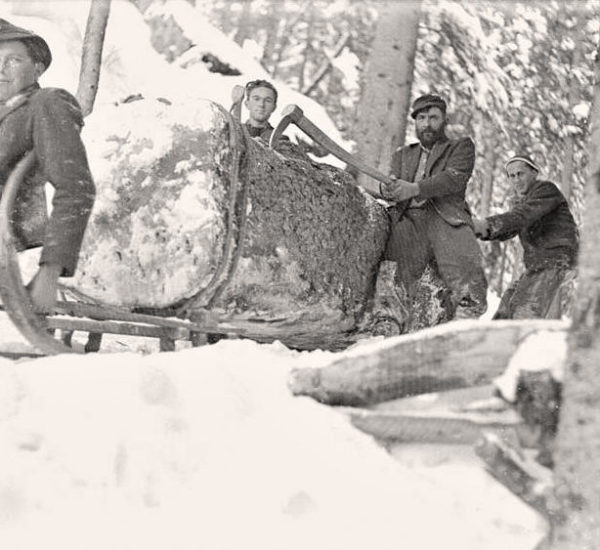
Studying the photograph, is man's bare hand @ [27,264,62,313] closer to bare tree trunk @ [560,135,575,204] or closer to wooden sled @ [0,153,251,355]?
wooden sled @ [0,153,251,355]

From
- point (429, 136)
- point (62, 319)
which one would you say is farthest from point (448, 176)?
point (62, 319)

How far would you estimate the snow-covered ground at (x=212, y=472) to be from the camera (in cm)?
224

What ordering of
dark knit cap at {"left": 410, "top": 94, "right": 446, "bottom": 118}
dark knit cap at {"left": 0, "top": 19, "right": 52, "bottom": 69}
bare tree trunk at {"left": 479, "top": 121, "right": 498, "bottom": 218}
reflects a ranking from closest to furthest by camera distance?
dark knit cap at {"left": 0, "top": 19, "right": 52, "bottom": 69} < dark knit cap at {"left": 410, "top": 94, "right": 446, "bottom": 118} < bare tree trunk at {"left": 479, "top": 121, "right": 498, "bottom": 218}

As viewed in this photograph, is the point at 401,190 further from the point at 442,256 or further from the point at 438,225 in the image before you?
the point at 442,256

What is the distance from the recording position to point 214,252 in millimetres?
4160

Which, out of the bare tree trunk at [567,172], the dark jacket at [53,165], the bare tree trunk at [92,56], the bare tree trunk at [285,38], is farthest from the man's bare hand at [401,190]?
the bare tree trunk at [285,38]

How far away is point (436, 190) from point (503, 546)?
356 cm

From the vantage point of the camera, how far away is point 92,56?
9492 millimetres

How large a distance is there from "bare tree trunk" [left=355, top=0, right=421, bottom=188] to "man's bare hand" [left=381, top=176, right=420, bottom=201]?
2.44 meters

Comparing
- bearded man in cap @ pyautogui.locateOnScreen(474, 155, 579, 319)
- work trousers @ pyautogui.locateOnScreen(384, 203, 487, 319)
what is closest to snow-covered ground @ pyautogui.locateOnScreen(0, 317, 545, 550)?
work trousers @ pyautogui.locateOnScreen(384, 203, 487, 319)

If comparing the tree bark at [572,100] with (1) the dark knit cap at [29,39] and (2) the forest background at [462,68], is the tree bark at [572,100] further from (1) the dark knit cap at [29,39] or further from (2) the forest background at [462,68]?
(1) the dark knit cap at [29,39]

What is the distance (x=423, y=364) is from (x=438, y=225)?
3088mm

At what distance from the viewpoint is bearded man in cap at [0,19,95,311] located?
148 inches

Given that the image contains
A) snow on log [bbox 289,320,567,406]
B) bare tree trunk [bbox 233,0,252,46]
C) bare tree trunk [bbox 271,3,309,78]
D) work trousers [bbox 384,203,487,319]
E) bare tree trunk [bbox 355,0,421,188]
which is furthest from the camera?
bare tree trunk [bbox 233,0,252,46]
